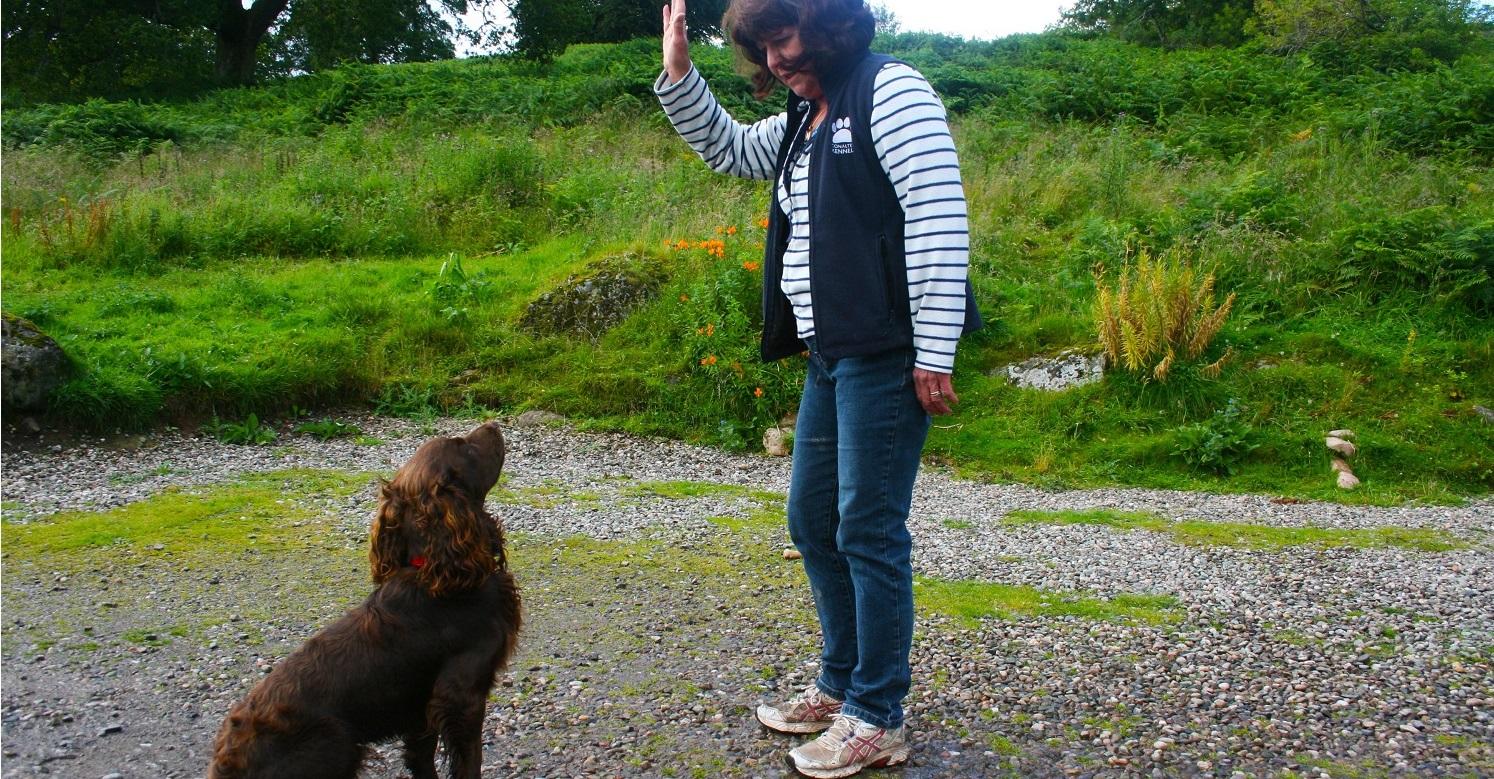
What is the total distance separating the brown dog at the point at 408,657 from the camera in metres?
2.79

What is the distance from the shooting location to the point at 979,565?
5773mm

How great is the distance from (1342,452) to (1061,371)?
2.14 metres

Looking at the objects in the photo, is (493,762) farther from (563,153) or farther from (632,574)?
(563,153)

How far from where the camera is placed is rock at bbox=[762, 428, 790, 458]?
8.30 m

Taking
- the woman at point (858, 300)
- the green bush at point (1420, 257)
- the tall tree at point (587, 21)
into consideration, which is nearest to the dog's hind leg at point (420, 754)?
the woman at point (858, 300)

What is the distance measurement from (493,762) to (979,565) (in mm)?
3117

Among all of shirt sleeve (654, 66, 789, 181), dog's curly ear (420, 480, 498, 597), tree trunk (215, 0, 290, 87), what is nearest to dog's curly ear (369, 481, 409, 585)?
dog's curly ear (420, 480, 498, 597)

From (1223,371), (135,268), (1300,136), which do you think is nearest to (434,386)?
(135,268)

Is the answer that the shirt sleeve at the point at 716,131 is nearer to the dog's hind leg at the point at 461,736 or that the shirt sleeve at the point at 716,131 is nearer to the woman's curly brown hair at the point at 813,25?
the woman's curly brown hair at the point at 813,25

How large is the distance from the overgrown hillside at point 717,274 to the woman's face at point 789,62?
A: 5334mm

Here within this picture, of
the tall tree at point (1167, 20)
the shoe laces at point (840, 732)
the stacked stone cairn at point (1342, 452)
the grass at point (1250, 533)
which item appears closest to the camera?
the shoe laces at point (840, 732)

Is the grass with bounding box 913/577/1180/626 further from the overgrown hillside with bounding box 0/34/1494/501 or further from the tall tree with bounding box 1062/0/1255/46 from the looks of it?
the tall tree with bounding box 1062/0/1255/46

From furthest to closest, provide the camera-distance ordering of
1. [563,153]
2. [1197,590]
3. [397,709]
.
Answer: [563,153] < [1197,590] < [397,709]

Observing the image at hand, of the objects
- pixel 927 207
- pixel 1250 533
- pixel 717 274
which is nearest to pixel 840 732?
pixel 927 207
